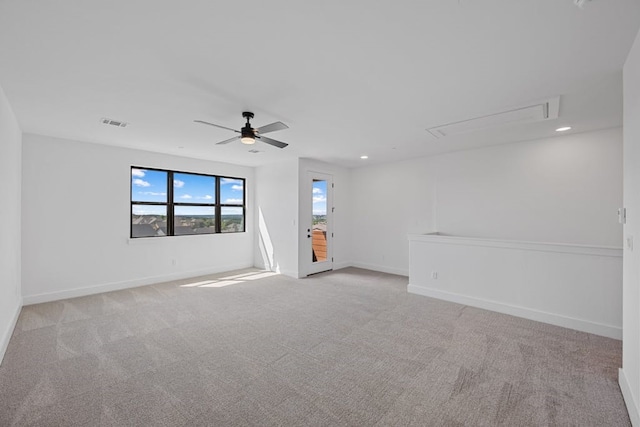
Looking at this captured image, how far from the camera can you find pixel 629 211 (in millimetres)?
2133

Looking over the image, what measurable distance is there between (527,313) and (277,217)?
15.9ft

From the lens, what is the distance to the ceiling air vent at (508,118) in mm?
3156

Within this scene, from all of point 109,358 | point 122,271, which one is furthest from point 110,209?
point 109,358

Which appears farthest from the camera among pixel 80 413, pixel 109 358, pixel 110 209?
pixel 110 209

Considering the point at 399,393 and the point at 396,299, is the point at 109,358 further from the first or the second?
the point at 396,299

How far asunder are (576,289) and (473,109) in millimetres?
2600

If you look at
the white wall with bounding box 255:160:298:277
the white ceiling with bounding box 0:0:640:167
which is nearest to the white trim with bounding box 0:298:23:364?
the white ceiling with bounding box 0:0:640:167

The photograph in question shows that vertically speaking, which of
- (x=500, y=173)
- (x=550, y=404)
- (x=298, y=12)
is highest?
(x=298, y=12)

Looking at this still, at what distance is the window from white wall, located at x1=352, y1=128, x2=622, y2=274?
129 inches

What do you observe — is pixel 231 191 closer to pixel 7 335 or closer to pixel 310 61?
pixel 7 335

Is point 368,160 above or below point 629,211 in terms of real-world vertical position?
above

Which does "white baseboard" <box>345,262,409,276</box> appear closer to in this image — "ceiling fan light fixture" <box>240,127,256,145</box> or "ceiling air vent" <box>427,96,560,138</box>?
"ceiling air vent" <box>427,96,560,138</box>

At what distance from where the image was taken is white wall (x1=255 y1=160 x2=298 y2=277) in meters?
6.08

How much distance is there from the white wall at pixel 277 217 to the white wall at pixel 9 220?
4.09m
